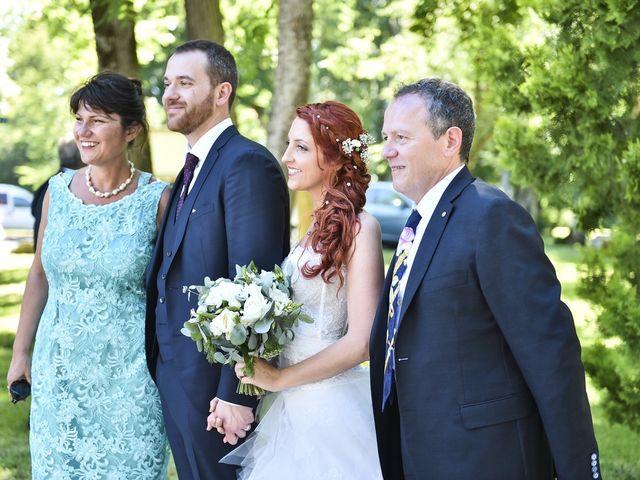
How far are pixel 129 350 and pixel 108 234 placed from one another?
1.86 feet

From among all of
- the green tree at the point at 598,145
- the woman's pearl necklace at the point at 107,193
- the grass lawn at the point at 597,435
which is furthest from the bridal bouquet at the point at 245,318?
the grass lawn at the point at 597,435

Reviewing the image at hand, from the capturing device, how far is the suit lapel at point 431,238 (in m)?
3.09

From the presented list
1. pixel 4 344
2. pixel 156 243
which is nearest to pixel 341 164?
pixel 156 243

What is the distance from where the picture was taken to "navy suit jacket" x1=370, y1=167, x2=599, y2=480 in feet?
9.55

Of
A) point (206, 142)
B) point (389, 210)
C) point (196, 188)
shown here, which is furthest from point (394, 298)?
point (389, 210)

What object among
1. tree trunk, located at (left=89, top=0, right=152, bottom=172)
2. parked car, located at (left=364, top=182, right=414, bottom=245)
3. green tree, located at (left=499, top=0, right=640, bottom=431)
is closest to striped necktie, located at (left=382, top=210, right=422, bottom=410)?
green tree, located at (left=499, top=0, right=640, bottom=431)

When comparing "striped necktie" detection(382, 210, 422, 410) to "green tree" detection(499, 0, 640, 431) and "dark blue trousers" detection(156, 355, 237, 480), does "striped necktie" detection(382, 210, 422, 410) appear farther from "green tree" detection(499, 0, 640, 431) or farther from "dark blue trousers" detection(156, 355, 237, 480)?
"green tree" detection(499, 0, 640, 431)

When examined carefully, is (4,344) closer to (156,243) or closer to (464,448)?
(156,243)

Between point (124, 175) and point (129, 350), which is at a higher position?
point (124, 175)

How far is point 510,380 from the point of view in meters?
3.05

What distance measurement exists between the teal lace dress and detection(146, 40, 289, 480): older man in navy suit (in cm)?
29

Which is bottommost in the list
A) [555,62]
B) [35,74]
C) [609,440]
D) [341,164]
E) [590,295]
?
[609,440]

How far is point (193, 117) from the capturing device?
4051mm

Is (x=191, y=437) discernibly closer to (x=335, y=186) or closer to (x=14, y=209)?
(x=335, y=186)
